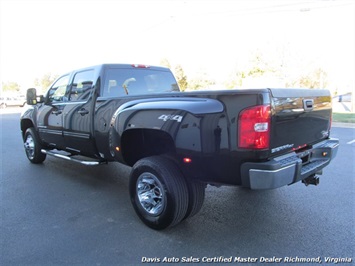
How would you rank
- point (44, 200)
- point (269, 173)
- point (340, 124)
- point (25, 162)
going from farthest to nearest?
point (340, 124) < point (25, 162) < point (44, 200) < point (269, 173)

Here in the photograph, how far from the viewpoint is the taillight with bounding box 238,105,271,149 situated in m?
2.46

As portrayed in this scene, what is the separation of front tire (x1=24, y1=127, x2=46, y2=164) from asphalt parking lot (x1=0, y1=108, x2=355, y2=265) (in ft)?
3.79

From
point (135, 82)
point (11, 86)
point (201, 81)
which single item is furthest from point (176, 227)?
point (11, 86)

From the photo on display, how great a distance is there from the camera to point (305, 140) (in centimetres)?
317

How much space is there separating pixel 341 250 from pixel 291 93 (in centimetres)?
162

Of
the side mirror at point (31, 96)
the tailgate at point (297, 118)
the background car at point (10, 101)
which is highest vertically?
the side mirror at point (31, 96)

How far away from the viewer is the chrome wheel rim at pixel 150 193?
3.19 metres

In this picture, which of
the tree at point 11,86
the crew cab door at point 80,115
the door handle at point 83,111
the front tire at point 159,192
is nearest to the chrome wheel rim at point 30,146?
the crew cab door at point 80,115

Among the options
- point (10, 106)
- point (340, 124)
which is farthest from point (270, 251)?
point (10, 106)

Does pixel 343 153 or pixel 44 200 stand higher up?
pixel 44 200

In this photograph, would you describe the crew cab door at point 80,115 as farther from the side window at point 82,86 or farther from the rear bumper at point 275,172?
the rear bumper at point 275,172

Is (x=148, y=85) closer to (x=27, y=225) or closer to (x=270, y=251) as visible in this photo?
(x=27, y=225)

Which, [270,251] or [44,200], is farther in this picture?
[44,200]

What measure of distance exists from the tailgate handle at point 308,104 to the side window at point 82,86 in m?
2.98
